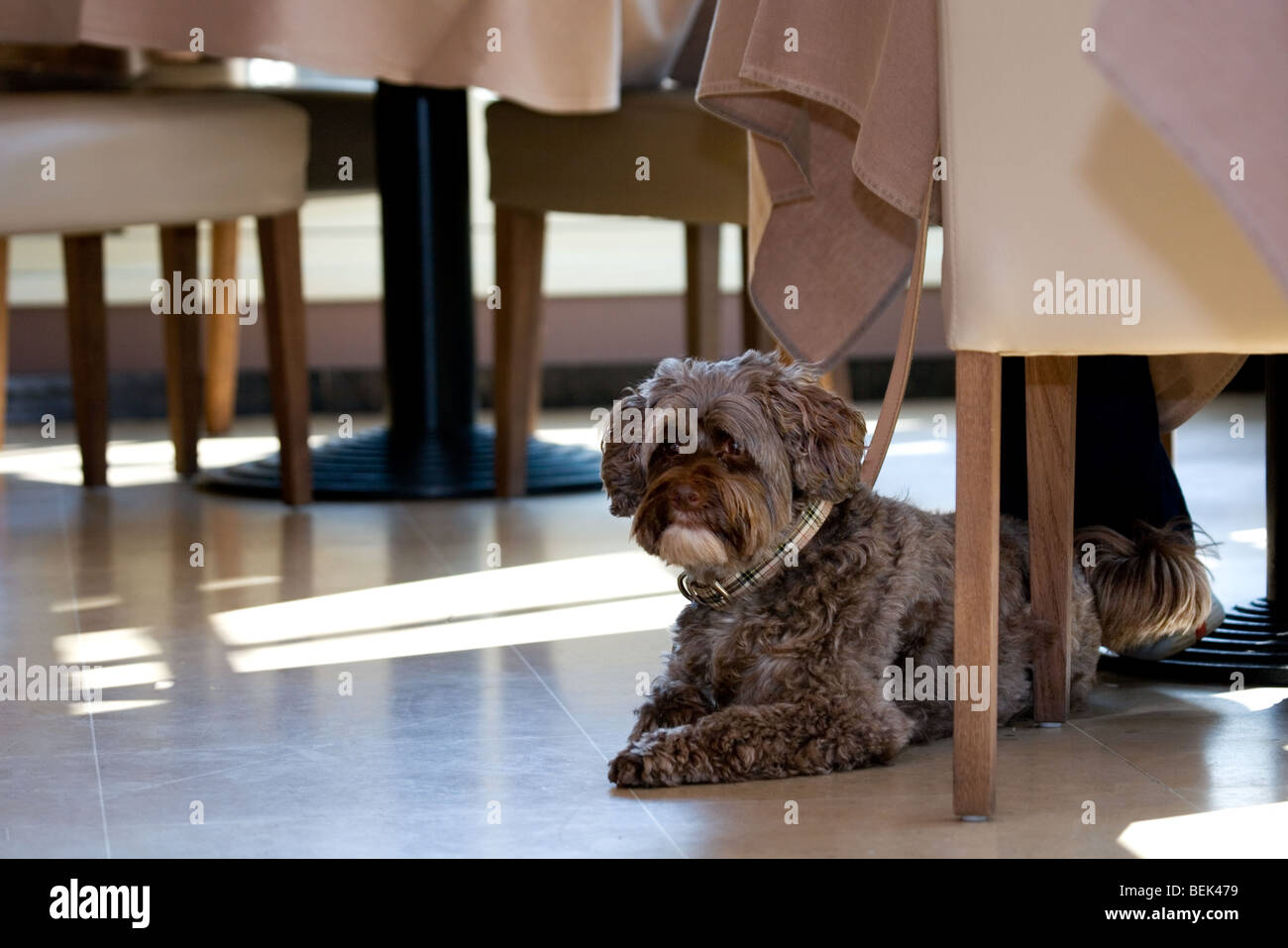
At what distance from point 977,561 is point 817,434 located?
0.76 feet

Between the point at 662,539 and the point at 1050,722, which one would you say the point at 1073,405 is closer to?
the point at 1050,722

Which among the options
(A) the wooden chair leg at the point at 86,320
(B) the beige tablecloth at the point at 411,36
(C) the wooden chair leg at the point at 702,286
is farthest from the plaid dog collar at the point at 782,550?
(A) the wooden chair leg at the point at 86,320

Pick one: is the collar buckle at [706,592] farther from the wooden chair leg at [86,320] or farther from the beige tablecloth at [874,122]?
the wooden chair leg at [86,320]

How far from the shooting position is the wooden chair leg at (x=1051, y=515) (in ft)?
6.18

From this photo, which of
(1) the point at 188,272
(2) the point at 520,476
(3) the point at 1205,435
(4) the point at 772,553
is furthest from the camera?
(3) the point at 1205,435

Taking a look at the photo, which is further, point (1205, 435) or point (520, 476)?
point (1205, 435)

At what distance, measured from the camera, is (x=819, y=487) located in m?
1.73

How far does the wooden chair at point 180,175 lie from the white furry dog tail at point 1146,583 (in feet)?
5.91

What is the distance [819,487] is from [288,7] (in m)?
1.49

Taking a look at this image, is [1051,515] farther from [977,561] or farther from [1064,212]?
[1064,212]

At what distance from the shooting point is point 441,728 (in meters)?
1.90

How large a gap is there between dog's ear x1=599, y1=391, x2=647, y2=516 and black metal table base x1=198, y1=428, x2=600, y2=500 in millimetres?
1774
